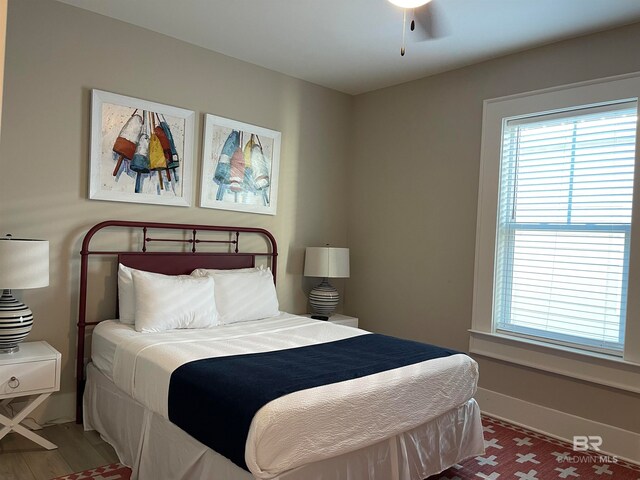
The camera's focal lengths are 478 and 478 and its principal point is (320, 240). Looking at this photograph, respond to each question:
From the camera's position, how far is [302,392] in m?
1.99

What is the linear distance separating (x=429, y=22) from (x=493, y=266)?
1.83 meters

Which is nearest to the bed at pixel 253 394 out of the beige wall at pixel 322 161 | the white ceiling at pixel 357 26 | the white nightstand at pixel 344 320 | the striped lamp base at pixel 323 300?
the beige wall at pixel 322 161

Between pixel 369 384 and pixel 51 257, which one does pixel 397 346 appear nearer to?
pixel 369 384

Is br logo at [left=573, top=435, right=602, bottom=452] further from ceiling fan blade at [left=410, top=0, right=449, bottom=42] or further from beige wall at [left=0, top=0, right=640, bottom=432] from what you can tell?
ceiling fan blade at [left=410, top=0, right=449, bottom=42]

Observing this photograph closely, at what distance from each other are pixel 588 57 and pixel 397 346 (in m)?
2.33

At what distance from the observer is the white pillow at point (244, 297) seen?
3.46m

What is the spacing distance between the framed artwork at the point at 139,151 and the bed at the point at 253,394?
0.86ft

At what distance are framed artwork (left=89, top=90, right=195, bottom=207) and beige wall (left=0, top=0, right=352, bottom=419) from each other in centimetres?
7

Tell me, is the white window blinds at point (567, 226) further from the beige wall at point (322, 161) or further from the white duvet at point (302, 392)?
the white duvet at point (302, 392)

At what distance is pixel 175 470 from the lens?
2.22 m

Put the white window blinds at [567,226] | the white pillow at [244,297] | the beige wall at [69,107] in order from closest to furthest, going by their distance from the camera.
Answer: the beige wall at [69,107] < the white window blinds at [567,226] < the white pillow at [244,297]

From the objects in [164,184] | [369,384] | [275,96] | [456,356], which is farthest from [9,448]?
[275,96]

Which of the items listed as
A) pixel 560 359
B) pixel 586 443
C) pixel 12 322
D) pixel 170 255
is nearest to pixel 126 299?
pixel 170 255

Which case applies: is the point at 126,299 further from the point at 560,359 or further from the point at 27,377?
the point at 560,359
